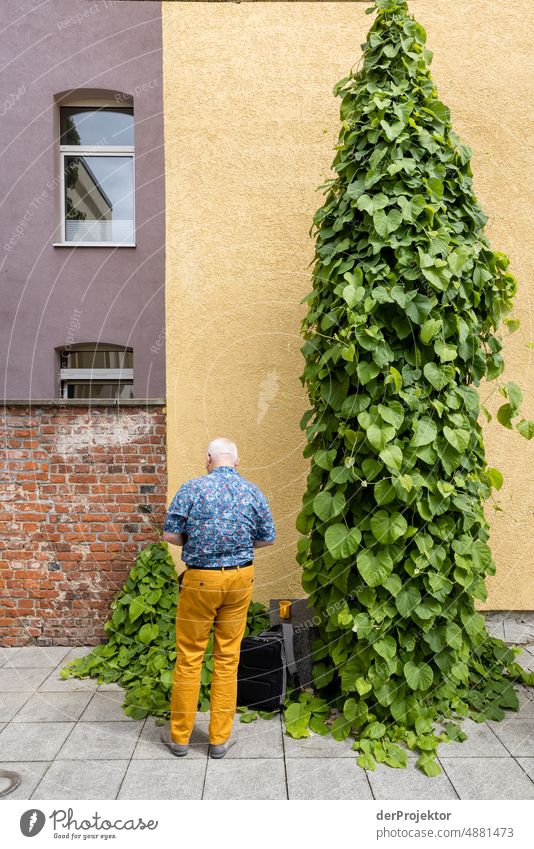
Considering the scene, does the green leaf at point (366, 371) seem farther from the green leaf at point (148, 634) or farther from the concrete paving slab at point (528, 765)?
the green leaf at point (148, 634)

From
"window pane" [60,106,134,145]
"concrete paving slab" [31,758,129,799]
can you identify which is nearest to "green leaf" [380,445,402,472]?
"concrete paving slab" [31,758,129,799]

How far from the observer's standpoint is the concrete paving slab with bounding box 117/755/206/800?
8.53ft

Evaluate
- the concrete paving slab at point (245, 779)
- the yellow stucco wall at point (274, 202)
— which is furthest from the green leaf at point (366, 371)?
the concrete paving slab at point (245, 779)

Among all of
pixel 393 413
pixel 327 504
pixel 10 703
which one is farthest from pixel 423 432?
pixel 10 703

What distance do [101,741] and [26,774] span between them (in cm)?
40

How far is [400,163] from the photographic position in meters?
2.89

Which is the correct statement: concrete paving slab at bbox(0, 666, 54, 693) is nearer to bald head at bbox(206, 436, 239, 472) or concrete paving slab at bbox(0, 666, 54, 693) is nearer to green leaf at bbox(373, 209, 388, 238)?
bald head at bbox(206, 436, 239, 472)

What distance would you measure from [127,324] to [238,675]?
8.49ft

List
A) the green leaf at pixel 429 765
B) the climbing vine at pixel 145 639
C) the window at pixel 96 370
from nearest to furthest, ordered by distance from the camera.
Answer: the green leaf at pixel 429 765 < the climbing vine at pixel 145 639 < the window at pixel 96 370

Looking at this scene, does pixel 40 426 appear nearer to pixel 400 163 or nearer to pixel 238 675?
pixel 238 675

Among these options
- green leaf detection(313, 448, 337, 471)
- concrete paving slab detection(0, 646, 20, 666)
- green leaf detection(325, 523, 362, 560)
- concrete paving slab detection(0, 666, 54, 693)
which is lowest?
concrete paving slab detection(0, 646, 20, 666)

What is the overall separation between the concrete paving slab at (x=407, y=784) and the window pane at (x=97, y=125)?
4.55m

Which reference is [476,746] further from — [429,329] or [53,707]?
[53,707]

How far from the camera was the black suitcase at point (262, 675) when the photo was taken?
330cm
